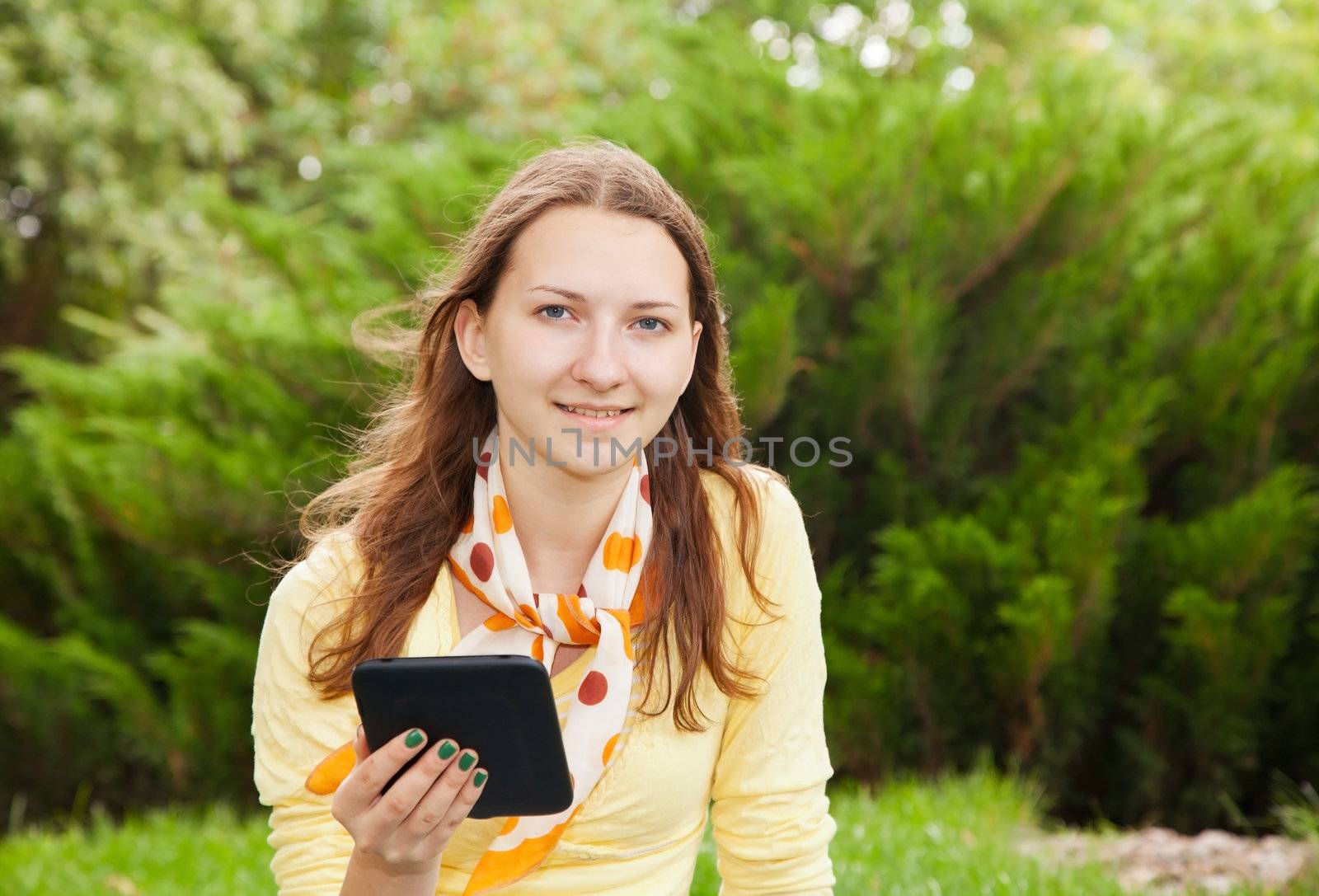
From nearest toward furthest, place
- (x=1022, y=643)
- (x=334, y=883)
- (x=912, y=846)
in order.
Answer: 1. (x=334, y=883)
2. (x=912, y=846)
3. (x=1022, y=643)

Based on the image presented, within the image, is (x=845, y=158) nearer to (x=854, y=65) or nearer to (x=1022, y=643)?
(x=854, y=65)

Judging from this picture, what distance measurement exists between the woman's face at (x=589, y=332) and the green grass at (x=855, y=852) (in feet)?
5.32

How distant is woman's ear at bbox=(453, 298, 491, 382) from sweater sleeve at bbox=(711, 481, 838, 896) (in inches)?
21.3

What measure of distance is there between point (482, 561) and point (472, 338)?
1.20 ft

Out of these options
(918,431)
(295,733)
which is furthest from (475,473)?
(918,431)

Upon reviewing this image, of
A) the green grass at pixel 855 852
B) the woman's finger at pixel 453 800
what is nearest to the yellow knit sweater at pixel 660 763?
the woman's finger at pixel 453 800

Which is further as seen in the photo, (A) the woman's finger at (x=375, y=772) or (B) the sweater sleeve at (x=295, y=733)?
(B) the sweater sleeve at (x=295, y=733)

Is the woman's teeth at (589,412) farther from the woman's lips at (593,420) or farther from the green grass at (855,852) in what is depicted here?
the green grass at (855,852)

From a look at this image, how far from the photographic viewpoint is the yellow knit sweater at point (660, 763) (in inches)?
76.1

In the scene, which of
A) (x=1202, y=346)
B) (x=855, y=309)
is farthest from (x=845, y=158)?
(x=1202, y=346)

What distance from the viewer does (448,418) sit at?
2.16m

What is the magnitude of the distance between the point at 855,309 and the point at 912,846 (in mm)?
2113

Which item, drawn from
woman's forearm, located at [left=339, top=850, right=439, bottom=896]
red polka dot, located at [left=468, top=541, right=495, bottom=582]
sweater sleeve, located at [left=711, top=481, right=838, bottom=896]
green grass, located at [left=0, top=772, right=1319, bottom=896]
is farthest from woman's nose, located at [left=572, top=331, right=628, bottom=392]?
green grass, located at [left=0, top=772, right=1319, bottom=896]

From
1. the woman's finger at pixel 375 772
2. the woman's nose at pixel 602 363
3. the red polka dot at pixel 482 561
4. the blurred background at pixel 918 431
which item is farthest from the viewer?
the blurred background at pixel 918 431
